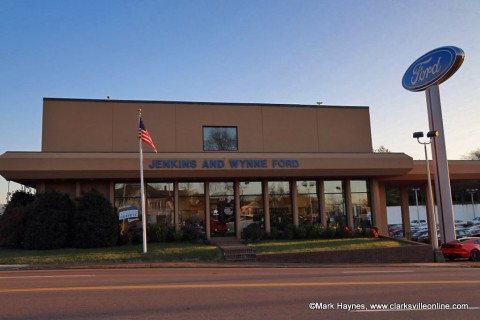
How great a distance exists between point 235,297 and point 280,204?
2034 centimetres

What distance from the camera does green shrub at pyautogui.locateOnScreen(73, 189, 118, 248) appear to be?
23.7 m

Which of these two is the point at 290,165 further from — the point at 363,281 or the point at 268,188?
the point at 363,281

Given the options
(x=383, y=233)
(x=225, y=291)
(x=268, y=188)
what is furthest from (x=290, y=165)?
(x=225, y=291)

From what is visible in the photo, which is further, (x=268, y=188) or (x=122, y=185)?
(x=268, y=188)

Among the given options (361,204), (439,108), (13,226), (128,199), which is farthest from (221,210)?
(439,108)

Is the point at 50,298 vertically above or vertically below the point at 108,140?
below

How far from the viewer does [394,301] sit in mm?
9172

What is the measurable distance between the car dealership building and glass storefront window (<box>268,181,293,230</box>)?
0.07 m

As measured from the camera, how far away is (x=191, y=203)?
1128 inches

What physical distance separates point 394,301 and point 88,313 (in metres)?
6.29

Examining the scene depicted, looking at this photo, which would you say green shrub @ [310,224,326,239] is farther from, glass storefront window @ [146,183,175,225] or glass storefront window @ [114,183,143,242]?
glass storefront window @ [114,183,143,242]

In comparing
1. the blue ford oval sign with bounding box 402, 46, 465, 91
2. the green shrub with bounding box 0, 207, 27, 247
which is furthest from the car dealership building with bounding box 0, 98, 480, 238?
the blue ford oval sign with bounding box 402, 46, 465, 91

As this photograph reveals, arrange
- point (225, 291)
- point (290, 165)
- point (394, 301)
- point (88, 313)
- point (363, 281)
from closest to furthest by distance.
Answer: point (88, 313) → point (394, 301) → point (225, 291) → point (363, 281) → point (290, 165)

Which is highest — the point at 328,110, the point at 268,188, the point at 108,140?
the point at 328,110
